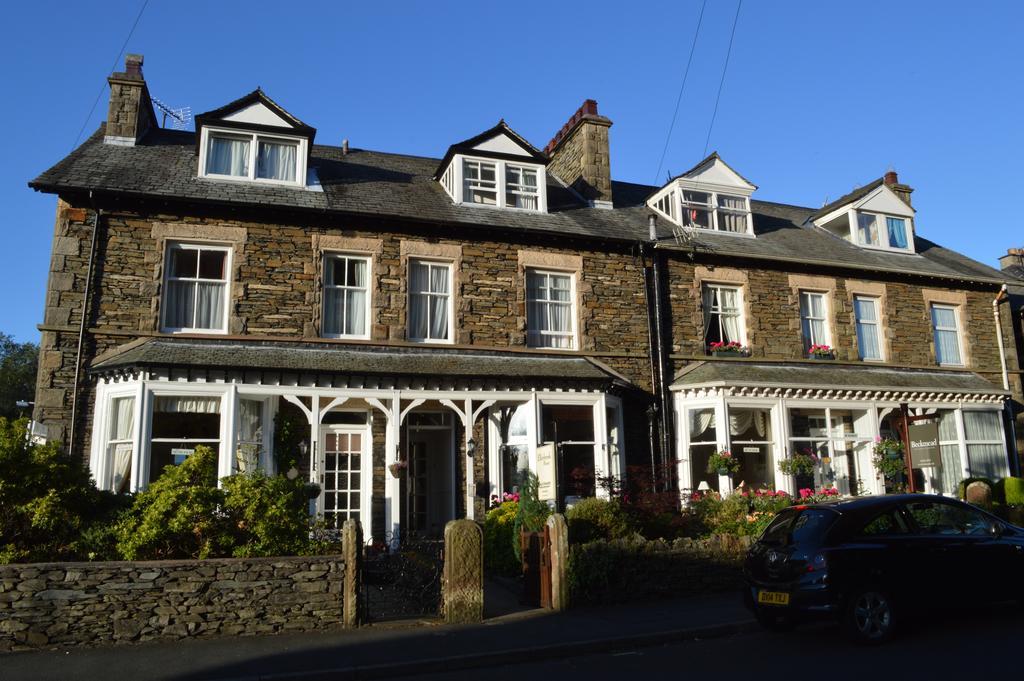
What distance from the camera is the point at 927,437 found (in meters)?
16.2

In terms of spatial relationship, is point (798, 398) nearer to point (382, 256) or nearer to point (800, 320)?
point (800, 320)

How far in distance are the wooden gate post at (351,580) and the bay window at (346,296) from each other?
679 cm

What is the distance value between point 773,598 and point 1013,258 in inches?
1119

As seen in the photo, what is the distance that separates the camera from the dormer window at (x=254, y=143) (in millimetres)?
15602

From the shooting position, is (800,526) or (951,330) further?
(951,330)

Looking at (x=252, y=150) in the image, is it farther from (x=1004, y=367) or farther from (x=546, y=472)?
(x=1004, y=367)

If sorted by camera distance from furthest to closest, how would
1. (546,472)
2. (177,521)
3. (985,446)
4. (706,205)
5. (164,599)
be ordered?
(706,205) → (985,446) → (546,472) → (177,521) → (164,599)

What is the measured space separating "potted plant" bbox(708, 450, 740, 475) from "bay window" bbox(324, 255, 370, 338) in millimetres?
7563

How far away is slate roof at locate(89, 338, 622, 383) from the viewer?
43.3 feet

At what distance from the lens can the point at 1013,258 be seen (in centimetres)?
3014

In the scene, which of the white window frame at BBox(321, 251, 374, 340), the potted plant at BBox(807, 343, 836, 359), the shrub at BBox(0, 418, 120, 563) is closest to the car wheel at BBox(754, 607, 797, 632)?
the shrub at BBox(0, 418, 120, 563)

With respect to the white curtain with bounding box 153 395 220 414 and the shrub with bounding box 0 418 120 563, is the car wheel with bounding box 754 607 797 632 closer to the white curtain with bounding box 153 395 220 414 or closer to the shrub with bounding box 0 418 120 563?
the shrub with bounding box 0 418 120 563

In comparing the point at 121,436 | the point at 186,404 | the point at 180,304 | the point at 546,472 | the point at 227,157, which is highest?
the point at 227,157

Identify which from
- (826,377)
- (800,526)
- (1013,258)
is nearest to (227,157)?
(800,526)
